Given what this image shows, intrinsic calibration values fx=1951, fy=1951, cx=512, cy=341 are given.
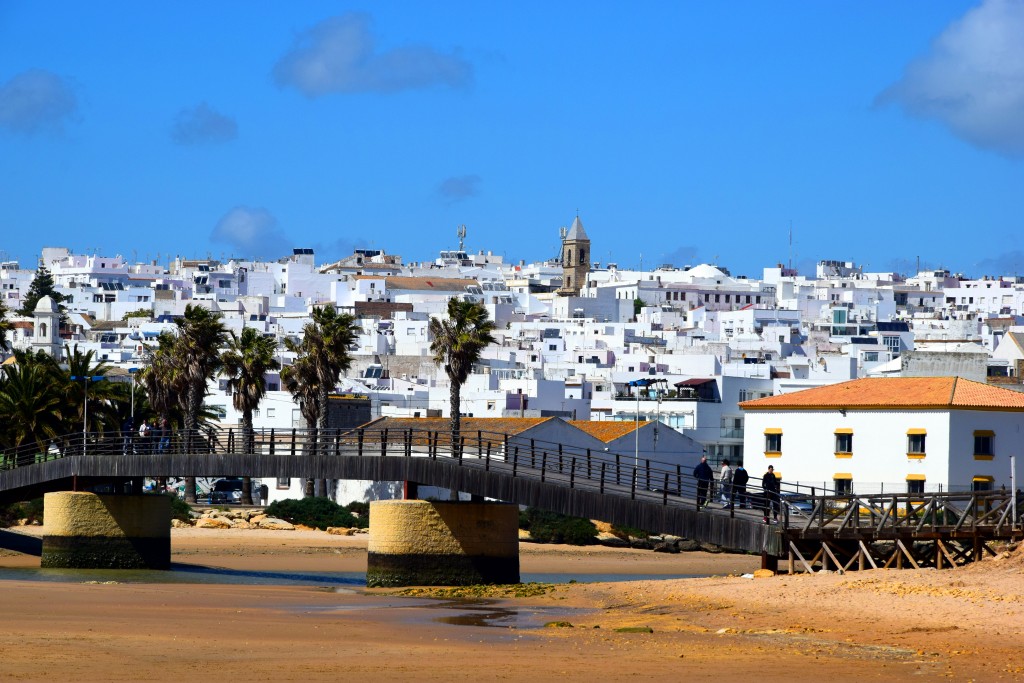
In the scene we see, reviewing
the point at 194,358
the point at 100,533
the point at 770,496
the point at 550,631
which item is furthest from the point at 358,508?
the point at 550,631

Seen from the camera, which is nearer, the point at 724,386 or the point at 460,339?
the point at 460,339

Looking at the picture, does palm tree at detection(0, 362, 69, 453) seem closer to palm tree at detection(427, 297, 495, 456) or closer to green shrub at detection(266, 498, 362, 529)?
green shrub at detection(266, 498, 362, 529)

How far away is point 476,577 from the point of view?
37969 millimetres

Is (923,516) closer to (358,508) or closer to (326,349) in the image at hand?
(358,508)

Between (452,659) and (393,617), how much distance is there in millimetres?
7451

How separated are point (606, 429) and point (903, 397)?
838 inches

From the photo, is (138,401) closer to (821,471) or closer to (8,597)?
(821,471)

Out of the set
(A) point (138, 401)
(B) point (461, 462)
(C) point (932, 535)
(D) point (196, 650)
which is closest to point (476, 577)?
(B) point (461, 462)

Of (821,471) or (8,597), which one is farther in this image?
(821,471)

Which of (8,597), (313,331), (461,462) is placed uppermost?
(313,331)

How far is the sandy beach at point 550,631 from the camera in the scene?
833 inches

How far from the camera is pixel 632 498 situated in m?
35.1

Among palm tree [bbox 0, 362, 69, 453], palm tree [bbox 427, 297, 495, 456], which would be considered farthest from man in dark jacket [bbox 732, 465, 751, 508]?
palm tree [bbox 427, 297, 495, 456]

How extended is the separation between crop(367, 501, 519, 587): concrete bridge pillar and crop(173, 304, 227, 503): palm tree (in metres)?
33.7
